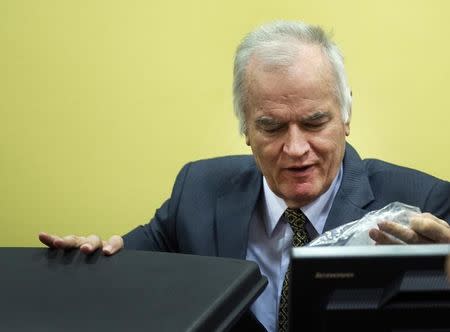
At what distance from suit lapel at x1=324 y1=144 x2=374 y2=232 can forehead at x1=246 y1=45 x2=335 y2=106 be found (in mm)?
194

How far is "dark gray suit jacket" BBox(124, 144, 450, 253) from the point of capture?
1.26m

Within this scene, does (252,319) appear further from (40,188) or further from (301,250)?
(40,188)

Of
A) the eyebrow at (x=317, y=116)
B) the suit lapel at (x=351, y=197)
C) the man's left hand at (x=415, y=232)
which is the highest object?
the eyebrow at (x=317, y=116)

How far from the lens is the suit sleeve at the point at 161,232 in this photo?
142 centimetres

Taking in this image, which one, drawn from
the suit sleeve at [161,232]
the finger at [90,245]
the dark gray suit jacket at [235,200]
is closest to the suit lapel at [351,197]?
the dark gray suit jacket at [235,200]

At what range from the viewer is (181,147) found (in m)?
1.80

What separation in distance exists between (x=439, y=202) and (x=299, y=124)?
1.01 feet

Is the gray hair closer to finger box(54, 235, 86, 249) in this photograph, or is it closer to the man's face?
the man's face

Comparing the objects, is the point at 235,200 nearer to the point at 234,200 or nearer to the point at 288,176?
the point at 234,200

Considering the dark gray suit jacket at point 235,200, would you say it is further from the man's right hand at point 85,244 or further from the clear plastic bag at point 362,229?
the man's right hand at point 85,244

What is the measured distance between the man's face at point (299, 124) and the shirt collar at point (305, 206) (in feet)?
0.12

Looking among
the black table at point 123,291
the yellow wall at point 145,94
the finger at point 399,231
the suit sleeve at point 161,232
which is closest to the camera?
the black table at point 123,291

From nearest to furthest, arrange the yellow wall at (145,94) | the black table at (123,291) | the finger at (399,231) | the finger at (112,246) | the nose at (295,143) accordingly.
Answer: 1. the black table at (123,291)
2. the finger at (399,231)
3. the finger at (112,246)
4. the nose at (295,143)
5. the yellow wall at (145,94)

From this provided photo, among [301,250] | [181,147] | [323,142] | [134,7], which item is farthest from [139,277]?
[134,7]
